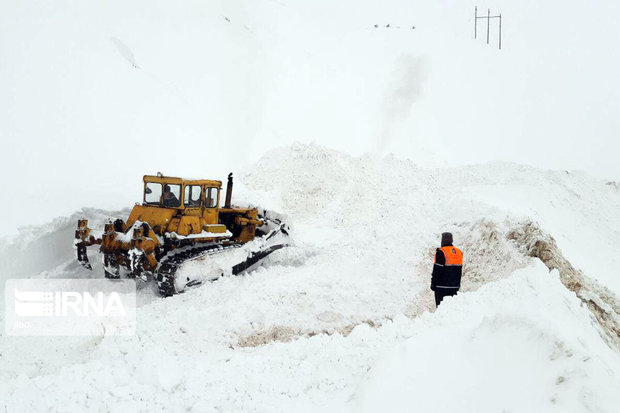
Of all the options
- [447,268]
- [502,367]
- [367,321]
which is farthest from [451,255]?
[502,367]

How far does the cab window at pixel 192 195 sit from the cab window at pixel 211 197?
273 millimetres

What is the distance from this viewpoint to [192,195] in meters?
10.3

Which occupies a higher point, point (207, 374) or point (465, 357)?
point (465, 357)

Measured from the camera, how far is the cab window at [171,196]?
10.1 m

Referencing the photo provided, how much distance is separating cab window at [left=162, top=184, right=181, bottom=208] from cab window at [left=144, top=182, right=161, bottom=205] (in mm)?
171

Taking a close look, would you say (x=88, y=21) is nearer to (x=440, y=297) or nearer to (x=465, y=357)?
(x=440, y=297)

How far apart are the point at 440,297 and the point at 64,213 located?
922 cm

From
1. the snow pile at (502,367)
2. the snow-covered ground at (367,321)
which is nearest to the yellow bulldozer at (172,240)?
the snow-covered ground at (367,321)

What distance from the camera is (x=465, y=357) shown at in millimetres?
4648

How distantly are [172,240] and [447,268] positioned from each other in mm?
5359

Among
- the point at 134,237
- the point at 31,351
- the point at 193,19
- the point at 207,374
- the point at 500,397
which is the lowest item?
the point at 31,351

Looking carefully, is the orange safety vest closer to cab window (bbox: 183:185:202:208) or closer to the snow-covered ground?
the snow-covered ground

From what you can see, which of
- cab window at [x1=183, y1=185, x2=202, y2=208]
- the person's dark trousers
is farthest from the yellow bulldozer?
the person's dark trousers

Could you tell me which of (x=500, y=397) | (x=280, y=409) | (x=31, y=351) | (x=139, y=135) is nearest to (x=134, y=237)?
(x=31, y=351)
